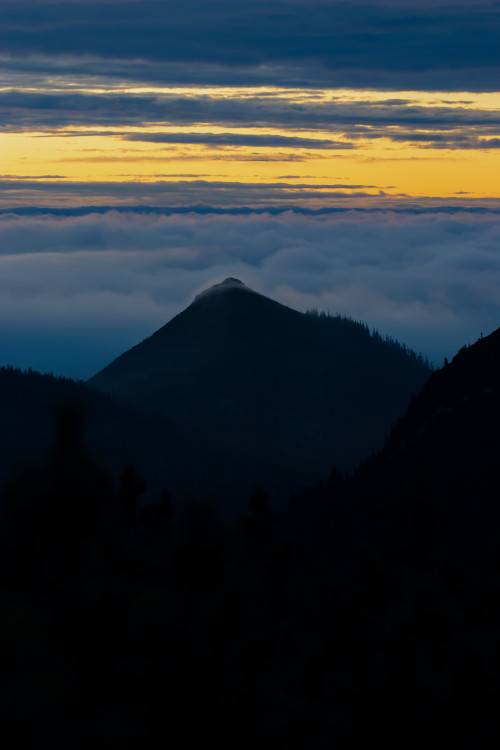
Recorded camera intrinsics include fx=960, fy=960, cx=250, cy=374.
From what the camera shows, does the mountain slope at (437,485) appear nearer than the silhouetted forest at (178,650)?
No

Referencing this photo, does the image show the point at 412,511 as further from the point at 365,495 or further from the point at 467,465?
the point at 365,495

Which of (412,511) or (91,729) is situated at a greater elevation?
(412,511)

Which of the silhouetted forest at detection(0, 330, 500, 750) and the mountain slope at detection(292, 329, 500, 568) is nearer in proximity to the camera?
the silhouetted forest at detection(0, 330, 500, 750)

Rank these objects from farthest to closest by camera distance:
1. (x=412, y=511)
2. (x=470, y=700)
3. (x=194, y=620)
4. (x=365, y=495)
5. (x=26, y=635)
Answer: (x=365, y=495) → (x=412, y=511) → (x=470, y=700) → (x=194, y=620) → (x=26, y=635)

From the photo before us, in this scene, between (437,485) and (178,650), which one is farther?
(437,485)

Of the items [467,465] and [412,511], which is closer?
[412,511]

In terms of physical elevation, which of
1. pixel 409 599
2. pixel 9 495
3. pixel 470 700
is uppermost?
pixel 9 495

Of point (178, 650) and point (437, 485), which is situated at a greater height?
point (437, 485)

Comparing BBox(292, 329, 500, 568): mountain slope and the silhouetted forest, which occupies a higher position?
BBox(292, 329, 500, 568): mountain slope

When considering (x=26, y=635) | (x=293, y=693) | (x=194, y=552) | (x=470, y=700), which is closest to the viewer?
(x=26, y=635)

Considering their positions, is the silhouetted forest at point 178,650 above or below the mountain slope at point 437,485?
below

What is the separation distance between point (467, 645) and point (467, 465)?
94.6 meters

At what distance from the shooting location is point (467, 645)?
3659 centimetres

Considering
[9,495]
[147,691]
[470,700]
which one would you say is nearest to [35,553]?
[9,495]
